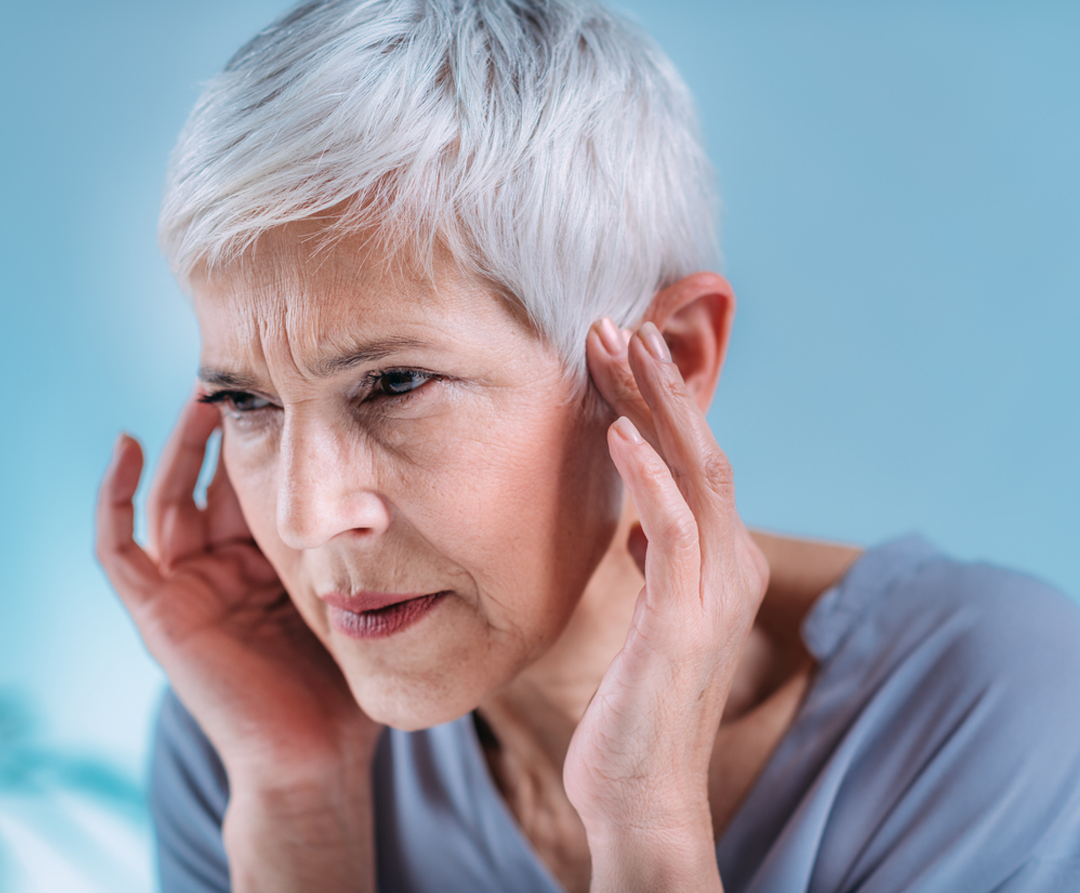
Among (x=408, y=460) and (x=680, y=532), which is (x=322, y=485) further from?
(x=680, y=532)

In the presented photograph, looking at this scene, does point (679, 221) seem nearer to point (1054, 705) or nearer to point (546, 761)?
point (1054, 705)

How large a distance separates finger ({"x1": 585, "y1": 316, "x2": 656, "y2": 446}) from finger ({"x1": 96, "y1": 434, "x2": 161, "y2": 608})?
2.94ft

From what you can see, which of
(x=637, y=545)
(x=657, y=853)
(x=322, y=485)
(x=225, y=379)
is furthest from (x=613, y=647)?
(x=225, y=379)

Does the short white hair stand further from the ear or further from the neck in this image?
the neck

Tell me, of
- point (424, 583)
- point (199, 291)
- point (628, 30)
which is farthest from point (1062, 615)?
point (199, 291)

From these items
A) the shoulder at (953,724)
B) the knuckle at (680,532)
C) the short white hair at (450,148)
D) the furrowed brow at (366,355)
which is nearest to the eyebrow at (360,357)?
the furrowed brow at (366,355)

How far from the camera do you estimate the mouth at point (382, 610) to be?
1.10 meters

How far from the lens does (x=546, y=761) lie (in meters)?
1.52

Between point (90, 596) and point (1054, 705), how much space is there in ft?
8.19

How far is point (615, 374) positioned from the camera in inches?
41.9

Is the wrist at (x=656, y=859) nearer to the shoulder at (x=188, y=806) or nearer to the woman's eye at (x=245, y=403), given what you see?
the woman's eye at (x=245, y=403)

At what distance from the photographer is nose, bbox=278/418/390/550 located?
3.25ft

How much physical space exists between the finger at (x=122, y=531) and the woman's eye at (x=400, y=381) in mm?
732

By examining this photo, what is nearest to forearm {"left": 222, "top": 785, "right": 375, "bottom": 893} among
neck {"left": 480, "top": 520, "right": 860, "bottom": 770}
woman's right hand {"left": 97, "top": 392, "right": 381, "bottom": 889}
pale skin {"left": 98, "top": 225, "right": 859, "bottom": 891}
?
woman's right hand {"left": 97, "top": 392, "right": 381, "bottom": 889}
